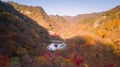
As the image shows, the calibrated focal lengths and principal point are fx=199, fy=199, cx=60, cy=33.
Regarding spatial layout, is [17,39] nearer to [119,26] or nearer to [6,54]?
[6,54]

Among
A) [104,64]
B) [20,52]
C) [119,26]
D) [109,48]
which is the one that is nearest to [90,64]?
[104,64]

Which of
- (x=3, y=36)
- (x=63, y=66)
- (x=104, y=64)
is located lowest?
(x=104, y=64)

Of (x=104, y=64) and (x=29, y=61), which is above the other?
(x=29, y=61)

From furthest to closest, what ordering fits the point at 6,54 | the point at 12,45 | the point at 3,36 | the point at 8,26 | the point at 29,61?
the point at 8,26 < the point at 3,36 < the point at 12,45 < the point at 6,54 < the point at 29,61

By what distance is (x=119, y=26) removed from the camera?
12975 centimetres

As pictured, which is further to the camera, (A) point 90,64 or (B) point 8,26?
(B) point 8,26

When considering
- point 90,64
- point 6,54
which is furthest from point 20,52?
point 90,64

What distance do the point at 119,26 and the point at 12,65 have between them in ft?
333

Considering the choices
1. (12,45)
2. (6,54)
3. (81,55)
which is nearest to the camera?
(6,54)

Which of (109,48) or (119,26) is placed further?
(119,26)

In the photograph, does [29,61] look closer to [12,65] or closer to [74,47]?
[12,65]

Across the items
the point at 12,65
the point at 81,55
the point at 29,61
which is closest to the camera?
the point at 12,65

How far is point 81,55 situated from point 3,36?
29.5m

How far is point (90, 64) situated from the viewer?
6444 centimetres
